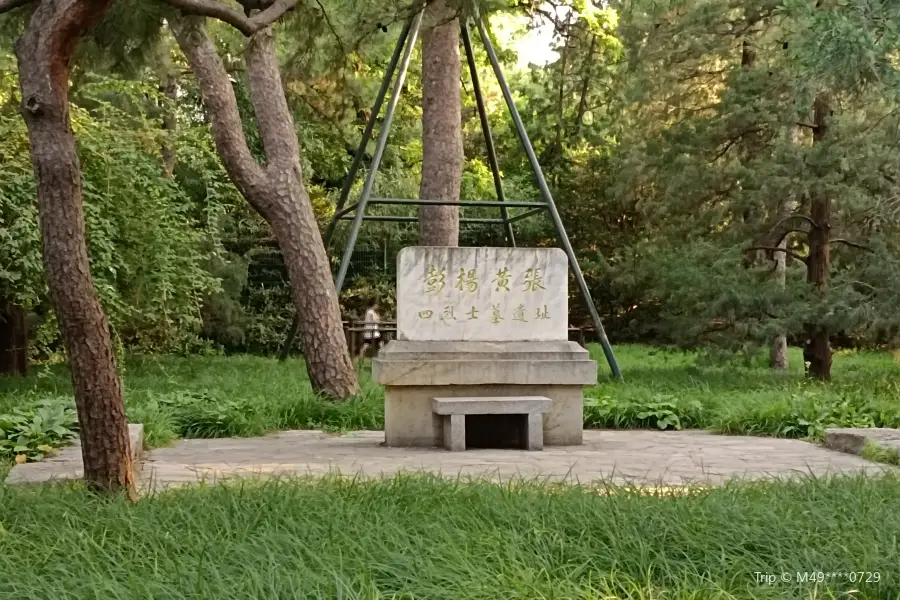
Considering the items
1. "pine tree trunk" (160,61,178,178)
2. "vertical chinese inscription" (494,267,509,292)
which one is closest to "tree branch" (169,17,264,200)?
"vertical chinese inscription" (494,267,509,292)

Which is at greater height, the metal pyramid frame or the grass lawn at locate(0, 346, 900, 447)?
the metal pyramid frame

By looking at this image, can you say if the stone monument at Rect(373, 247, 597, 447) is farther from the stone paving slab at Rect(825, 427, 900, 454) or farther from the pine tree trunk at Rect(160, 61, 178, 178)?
the pine tree trunk at Rect(160, 61, 178, 178)

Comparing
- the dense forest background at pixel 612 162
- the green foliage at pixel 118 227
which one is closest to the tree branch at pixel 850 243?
the dense forest background at pixel 612 162

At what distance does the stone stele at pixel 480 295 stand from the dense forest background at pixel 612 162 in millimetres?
1759

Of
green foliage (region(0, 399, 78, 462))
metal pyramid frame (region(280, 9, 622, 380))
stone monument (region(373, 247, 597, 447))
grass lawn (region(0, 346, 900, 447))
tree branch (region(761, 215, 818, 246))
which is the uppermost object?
metal pyramid frame (region(280, 9, 622, 380))

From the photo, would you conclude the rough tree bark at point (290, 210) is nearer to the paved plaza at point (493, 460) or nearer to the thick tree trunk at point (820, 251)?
the paved plaza at point (493, 460)

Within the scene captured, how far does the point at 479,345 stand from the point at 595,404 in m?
1.96

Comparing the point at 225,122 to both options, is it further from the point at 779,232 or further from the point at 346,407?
the point at 779,232

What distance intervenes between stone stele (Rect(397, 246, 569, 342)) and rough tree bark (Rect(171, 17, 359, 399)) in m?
2.25

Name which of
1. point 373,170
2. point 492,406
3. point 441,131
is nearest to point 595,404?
point 492,406

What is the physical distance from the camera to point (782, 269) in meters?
12.9

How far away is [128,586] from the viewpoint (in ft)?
9.87

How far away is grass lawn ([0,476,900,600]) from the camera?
3016mm

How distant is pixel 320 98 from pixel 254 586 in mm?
16105
